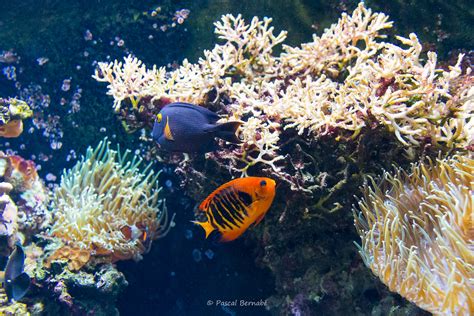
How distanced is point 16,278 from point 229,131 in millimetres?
2032

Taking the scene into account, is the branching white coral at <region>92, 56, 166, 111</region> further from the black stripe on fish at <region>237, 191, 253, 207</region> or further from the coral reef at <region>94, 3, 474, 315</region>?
the black stripe on fish at <region>237, 191, 253, 207</region>

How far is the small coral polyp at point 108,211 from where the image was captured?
10.7ft

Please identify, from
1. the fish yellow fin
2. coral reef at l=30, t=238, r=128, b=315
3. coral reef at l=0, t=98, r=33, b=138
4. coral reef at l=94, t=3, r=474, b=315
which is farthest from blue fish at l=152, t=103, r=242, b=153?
coral reef at l=0, t=98, r=33, b=138

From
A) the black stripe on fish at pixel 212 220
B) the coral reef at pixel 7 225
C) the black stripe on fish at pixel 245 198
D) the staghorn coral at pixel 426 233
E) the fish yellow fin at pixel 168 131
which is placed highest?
the fish yellow fin at pixel 168 131

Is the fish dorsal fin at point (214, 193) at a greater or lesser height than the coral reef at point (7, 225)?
lesser

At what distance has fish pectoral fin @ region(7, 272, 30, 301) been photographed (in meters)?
2.84

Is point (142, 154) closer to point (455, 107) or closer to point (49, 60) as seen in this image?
point (49, 60)

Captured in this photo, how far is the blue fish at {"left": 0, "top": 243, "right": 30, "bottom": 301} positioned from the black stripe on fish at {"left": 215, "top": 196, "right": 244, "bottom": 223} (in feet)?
5.76

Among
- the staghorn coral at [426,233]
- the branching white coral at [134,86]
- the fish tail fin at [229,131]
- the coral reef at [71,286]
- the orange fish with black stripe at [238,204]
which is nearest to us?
the staghorn coral at [426,233]

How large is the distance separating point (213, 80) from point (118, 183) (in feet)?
5.06

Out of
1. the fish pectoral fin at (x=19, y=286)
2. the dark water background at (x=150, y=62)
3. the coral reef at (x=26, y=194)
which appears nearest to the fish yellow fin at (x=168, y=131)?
the dark water background at (x=150, y=62)

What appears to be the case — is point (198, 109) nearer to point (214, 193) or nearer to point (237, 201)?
point (214, 193)

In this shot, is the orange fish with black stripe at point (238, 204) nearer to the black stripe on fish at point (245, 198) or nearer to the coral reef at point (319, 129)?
the black stripe on fish at point (245, 198)

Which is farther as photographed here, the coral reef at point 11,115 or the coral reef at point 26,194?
the coral reef at point 11,115
